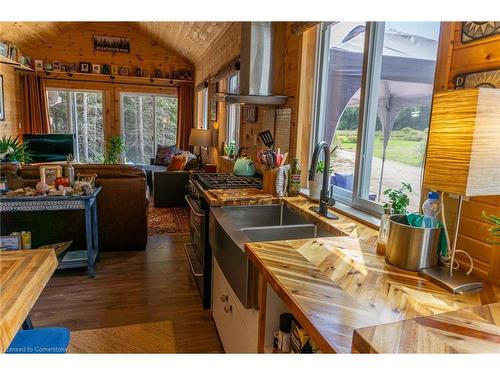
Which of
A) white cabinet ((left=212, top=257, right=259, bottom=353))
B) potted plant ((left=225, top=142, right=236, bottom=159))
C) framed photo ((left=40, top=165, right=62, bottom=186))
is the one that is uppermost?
potted plant ((left=225, top=142, right=236, bottom=159))

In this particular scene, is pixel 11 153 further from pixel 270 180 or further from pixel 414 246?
pixel 414 246

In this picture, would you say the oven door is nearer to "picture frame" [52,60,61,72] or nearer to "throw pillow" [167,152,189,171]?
"throw pillow" [167,152,189,171]

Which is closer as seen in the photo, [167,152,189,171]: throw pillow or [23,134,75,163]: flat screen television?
[167,152,189,171]: throw pillow

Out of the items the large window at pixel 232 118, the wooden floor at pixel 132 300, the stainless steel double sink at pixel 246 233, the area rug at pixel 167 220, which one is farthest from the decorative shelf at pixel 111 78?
the stainless steel double sink at pixel 246 233

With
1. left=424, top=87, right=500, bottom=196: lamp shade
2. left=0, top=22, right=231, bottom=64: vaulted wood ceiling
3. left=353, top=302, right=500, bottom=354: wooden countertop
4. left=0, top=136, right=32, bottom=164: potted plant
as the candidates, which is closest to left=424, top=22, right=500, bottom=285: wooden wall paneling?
left=424, top=87, right=500, bottom=196: lamp shade

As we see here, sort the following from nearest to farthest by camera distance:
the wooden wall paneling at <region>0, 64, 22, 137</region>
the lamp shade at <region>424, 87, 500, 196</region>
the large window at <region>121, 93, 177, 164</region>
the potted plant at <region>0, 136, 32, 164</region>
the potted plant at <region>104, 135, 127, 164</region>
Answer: the lamp shade at <region>424, 87, 500, 196</region> < the potted plant at <region>0, 136, 32, 164</region> < the wooden wall paneling at <region>0, 64, 22, 137</region> < the potted plant at <region>104, 135, 127, 164</region> < the large window at <region>121, 93, 177, 164</region>

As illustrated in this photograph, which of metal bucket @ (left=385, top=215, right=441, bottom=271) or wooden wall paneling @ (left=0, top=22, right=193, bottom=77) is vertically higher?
wooden wall paneling @ (left=0, top=22, right=193, bottom=77)

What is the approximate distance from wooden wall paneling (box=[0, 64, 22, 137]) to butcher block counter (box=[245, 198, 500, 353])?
270 inches

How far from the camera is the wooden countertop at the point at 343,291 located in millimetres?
845

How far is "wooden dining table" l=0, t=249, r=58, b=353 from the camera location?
794mm

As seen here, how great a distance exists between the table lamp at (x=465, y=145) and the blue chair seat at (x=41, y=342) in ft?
4.23

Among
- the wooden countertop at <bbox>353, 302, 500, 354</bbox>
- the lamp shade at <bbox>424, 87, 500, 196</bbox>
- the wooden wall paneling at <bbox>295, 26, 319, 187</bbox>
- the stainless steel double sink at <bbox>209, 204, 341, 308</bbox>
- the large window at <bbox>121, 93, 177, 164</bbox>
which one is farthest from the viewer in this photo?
the large window at <bbox>121, 93, 177, 164</bbox>

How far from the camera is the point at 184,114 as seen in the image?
26.3ft
